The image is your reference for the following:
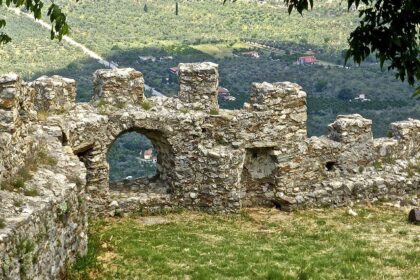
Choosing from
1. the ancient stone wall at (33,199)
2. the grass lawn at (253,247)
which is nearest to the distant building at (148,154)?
the grass lawn at (253,247)

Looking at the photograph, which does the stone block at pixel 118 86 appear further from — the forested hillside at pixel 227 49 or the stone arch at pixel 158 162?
the forested hillside at pixel 227 49

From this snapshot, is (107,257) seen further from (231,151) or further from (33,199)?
(231,151)

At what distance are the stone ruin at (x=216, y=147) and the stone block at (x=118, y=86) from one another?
2cm

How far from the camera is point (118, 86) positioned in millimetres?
18109

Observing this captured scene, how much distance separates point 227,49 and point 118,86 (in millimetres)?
49511

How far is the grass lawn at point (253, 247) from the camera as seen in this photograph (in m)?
12.7

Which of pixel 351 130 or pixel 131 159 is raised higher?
pixel 351 130

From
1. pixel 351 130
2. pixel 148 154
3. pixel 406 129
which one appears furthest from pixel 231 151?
pixel 148 154

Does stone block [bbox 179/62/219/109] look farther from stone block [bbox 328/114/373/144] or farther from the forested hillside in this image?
the forested hillside

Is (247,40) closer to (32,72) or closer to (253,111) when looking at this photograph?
(32,72)

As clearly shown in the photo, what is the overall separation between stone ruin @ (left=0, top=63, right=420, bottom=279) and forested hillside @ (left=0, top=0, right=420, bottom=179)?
17.1m

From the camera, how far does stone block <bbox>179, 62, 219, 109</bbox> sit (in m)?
18.6

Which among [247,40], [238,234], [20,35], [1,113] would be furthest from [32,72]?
[1,113]

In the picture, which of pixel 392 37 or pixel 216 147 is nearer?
pixel 392 37
